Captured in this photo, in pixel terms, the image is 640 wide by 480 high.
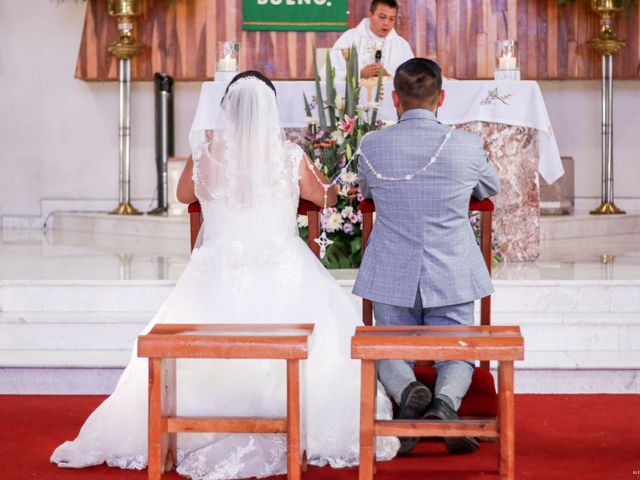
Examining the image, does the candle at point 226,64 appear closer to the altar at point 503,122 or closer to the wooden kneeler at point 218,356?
the altar at point 503,122

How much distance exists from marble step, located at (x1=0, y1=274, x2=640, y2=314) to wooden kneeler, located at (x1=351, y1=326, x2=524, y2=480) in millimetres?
2155

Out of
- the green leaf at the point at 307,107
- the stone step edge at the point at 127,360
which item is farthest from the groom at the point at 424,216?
the green leaf at the point at 307,107

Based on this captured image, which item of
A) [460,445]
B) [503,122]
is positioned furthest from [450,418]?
[503,122]

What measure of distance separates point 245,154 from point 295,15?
19.2 feet

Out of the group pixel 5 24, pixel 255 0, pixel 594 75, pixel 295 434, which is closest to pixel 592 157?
pixel 594 75

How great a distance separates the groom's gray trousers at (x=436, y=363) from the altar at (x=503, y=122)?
286 centimetres

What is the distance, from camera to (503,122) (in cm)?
673

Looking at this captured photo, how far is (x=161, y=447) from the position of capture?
3467 mm

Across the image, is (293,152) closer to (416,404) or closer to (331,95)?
(416,404)

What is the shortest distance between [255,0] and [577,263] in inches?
168

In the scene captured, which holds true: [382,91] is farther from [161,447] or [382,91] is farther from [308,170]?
[161,447]

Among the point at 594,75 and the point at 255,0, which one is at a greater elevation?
the point at 255,0

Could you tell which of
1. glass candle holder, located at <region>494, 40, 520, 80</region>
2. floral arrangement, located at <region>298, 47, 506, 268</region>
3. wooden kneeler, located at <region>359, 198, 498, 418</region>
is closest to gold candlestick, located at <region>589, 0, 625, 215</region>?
glass candle holder, located at <region>494, 40, 520, 80</region>

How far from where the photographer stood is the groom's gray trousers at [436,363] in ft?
12.7
